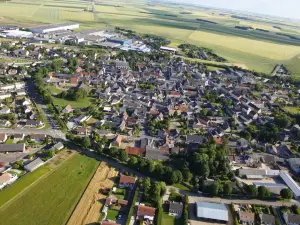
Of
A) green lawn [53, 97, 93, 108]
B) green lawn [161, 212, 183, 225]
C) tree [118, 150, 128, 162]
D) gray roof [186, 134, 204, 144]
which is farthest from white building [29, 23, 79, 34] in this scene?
green lawn [161, 212, 183, 225]

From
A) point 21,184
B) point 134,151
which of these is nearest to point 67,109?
point 134,151

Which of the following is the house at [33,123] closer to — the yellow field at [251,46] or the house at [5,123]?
the house at [5,123]

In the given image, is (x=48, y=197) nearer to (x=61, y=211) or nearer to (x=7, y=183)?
(x=61, y=211)

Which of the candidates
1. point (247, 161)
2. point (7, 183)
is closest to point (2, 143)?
point (7, 183)

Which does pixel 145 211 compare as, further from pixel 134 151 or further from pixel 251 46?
pixel 251 46

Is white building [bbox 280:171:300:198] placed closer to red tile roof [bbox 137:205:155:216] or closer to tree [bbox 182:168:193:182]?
tree [bbox 182:168:193:182]

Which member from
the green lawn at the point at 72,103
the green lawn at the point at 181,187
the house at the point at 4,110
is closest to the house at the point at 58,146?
the green lawn at the point at 72,103
